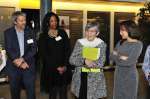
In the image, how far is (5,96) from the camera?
29.1 feet

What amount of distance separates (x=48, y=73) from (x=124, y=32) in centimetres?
155

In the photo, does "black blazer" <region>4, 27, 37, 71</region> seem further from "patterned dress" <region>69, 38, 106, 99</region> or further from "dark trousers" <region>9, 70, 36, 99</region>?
"patterned dress" <region>69, 38, 106, 99</region>

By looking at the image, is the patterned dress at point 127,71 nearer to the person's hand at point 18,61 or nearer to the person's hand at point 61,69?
the person's hand at point 61,69

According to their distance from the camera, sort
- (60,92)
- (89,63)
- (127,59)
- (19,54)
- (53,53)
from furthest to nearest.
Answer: (60,92) → (53,53) → (19,54) → (89,63) → (127,59)

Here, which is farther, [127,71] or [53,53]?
[53,53]

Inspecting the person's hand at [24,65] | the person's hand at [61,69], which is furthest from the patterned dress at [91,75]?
the person's hand at [24,65]

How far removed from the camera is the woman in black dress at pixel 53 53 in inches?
257

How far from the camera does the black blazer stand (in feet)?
20.1

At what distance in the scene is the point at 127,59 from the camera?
19.1ft

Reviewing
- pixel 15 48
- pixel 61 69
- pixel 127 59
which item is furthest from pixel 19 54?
pixel 127 59

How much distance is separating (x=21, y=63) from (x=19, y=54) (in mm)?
170

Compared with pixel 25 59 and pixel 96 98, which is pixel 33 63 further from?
pixel 96 98

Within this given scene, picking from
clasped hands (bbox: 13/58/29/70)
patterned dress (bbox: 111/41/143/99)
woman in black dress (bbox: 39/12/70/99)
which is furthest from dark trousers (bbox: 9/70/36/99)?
patterned dress (bbox: 111/41/143/99)

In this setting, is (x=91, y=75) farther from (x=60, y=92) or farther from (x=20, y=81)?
(x=20, y=81)
